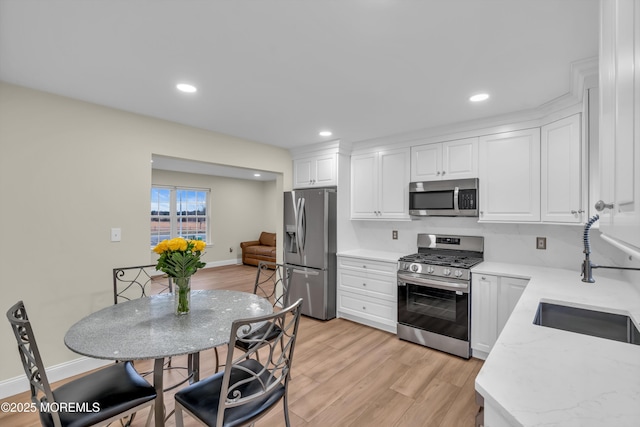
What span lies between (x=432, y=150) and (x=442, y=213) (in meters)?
0.74

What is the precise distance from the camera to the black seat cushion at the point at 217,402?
4.43 feet

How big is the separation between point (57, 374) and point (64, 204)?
4.71 feet

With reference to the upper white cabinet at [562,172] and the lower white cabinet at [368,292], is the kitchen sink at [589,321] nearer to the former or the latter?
the upper white cabinet at [562,172]

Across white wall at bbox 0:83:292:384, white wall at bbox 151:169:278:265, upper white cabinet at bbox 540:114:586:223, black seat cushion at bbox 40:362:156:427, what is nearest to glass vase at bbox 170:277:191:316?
black seat cushion at bbox 40:362:156:427

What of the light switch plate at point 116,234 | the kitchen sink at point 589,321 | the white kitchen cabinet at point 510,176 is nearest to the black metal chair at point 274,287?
the light switch plate at point 116,234

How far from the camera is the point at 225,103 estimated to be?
260 cm

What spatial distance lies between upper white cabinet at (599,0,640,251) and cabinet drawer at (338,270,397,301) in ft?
8.53

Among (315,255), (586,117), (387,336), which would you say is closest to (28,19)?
(315,255)

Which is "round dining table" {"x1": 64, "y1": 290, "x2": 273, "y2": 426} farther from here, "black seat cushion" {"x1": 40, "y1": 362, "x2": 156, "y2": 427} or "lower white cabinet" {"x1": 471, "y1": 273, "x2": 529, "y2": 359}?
"lower white cabinet" {"x1": 471, "y1": 273, "x2": 529, "y2": 359}

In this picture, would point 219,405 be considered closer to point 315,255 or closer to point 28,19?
point 28,19

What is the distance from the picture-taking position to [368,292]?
3.63 meters

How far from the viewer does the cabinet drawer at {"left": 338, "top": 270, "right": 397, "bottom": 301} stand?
3430 mm

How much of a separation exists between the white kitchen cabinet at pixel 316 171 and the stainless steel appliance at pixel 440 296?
1.49m

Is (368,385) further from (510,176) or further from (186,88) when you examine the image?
(186,88)
